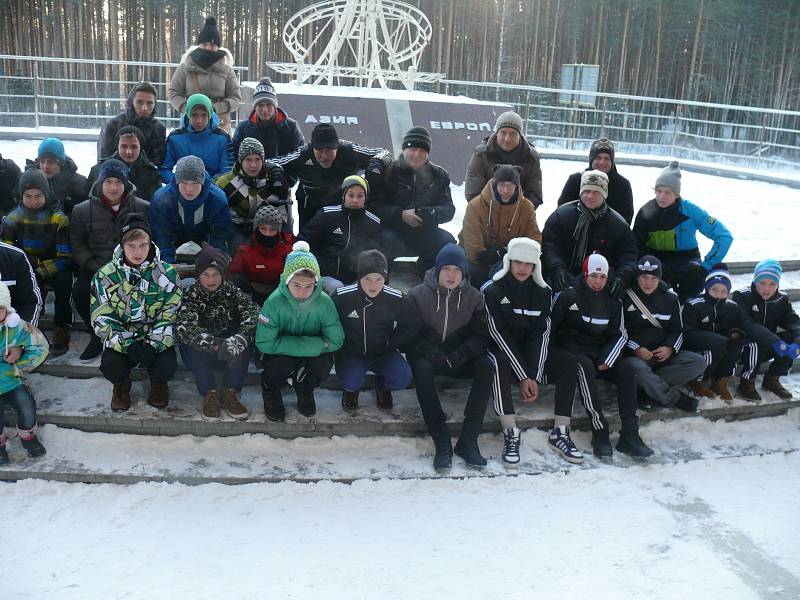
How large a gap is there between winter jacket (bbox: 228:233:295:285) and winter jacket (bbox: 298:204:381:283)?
1.01 ft

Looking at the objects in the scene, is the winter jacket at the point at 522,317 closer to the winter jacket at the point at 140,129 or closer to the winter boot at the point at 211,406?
the winter boot at the point at 211,406

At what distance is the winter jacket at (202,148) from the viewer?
15.3ft

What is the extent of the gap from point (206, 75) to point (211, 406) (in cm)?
308

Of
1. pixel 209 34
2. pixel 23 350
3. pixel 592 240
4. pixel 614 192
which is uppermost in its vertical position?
pixel 209 34

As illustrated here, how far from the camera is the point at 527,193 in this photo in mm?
4805

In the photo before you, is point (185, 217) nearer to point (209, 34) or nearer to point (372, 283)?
point (372, 283)

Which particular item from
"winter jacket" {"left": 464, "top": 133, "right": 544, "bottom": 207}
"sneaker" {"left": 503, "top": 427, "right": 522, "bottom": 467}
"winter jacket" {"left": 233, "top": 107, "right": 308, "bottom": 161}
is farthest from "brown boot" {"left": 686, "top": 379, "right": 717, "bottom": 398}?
"winter jacket" {"left": 233, "top": 107, "right": 308, "bottom": 161}

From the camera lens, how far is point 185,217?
4.07 meters

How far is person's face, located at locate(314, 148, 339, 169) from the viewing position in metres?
4.48

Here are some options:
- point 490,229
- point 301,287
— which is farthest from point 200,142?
point 490,229

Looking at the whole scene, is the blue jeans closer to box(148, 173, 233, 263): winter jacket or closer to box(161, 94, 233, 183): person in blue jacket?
box(148, 173, 233, 263): winter jacket

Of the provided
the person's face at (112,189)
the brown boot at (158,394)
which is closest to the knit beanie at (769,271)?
the brown boot at (158,394)

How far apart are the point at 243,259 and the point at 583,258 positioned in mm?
2051

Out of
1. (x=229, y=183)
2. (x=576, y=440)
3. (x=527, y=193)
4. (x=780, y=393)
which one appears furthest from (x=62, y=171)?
(x=780, y=393)
